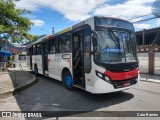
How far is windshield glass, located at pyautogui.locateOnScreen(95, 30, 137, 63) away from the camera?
734 centimetres

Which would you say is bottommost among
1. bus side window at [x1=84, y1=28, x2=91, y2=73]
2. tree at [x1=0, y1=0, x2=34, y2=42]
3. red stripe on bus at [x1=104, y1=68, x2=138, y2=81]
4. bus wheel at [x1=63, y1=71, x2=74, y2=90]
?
bus wheel at [x1=63, y1=71, x2=74, y2=90]

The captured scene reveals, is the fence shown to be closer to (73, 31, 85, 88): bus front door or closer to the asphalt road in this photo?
the asphalt road

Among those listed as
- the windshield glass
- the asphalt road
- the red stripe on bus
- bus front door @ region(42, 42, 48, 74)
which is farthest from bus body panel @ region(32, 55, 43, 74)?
the red stripe on bus

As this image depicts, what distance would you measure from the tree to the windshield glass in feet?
23.4

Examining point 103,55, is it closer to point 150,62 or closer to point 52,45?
point 52,45

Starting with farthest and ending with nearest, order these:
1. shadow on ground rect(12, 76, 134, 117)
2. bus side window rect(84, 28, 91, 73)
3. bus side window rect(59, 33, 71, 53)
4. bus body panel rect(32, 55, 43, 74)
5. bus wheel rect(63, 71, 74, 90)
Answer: bus body panel rect(32, 55, 43, 74)
bus wheel rect(63, 71, 74, 90)
bus side window rect(59, 33, 71, 53)
bus side window rect(84, 28, 91, 73)
shadow on ground rect(12, 76, 134, 117)

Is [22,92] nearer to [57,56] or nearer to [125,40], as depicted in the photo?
[57,56]

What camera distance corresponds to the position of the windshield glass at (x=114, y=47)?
24.1 feet

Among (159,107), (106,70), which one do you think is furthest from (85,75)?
(159,107)

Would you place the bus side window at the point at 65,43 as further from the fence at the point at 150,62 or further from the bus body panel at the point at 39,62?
the fence at the point at 150,62

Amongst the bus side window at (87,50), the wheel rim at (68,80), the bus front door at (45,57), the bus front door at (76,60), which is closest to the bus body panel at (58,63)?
the bus front door at (76,60)

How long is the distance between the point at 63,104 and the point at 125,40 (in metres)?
3.46

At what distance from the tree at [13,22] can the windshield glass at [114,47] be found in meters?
7.12

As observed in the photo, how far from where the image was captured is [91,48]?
24.8ft
